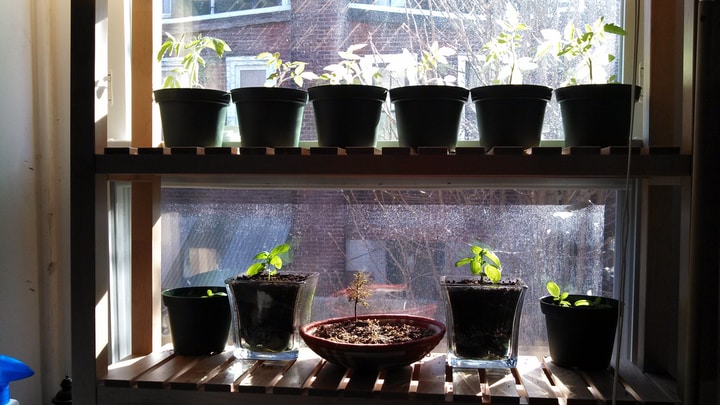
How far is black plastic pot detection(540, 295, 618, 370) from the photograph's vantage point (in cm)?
140

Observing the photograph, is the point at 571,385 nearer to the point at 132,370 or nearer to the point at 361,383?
the point at 361,383

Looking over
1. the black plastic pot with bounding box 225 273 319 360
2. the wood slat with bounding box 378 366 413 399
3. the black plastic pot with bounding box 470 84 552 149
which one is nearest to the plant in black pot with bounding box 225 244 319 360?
the black plastic pot with bounding box 225 273 319 360

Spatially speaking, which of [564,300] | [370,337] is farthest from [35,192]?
[564,300]

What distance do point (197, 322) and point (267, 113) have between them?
546mm

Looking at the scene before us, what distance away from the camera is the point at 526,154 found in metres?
1.26

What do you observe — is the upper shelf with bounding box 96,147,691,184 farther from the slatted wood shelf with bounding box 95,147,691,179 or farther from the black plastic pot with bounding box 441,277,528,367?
the black plastic pot with bounding box 441,277,528,367

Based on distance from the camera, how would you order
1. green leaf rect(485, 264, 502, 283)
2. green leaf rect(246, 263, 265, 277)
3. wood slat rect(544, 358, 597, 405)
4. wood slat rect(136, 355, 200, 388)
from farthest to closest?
green leaf rect(246, 263, 265, 277), green leaf rect(485, 264, 502, 283), wood slat rect(136, 355, 200, 388), wood slat rect(544, 358, 597, 405)

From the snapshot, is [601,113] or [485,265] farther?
[485,265]

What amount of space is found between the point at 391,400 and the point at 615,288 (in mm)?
726

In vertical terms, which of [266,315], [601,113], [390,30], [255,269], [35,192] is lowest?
[266,315]

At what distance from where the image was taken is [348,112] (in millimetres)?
1407

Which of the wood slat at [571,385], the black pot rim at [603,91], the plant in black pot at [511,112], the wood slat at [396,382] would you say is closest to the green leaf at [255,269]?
the wood slat at [396,382]

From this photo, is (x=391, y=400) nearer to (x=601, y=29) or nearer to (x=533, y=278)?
(x=533, y=278)

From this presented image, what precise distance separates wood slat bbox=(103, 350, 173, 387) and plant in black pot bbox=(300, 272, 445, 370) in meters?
0.37
